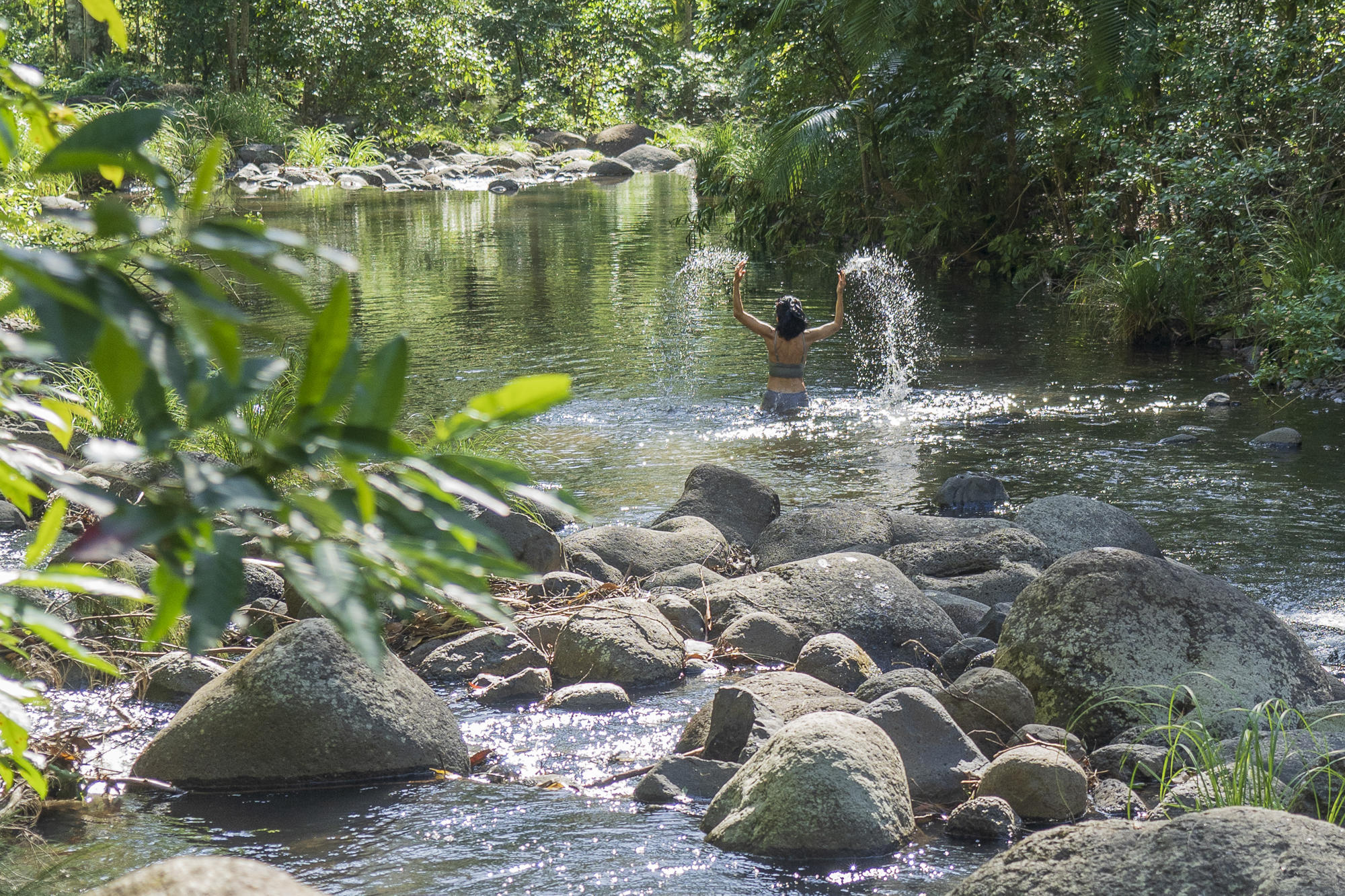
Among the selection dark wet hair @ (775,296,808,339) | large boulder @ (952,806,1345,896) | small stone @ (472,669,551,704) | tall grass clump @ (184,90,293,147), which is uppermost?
tall grass clump @ (184,90,293,147)

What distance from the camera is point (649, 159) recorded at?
4378 cm

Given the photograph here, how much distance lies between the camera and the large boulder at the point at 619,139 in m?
46.3

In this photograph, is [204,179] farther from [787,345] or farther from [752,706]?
[787,345]

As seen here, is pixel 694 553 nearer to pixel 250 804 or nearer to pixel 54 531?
pixel 250 804

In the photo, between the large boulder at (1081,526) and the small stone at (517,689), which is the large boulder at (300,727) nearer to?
the small stone at (517,689)

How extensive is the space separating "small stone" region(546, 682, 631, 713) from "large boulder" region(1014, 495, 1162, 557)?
3504mm

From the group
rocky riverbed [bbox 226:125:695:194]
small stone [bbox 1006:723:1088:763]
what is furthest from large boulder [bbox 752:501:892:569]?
rocky riverbed [bbox 226:125:695:194]

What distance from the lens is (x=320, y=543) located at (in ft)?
2.82

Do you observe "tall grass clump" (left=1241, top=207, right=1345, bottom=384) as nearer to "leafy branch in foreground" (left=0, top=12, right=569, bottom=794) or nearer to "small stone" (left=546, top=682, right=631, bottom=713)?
"small stone" (left=546, top=682, right=631, bottom=713)

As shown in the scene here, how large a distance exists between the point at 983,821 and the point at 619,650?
2019mm

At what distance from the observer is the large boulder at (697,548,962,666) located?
624 centimetres

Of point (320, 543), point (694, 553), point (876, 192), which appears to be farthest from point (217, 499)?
point (876, 192)

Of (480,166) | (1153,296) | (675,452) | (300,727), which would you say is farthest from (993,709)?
(480,166)

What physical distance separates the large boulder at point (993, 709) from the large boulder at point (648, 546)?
2710 mm
